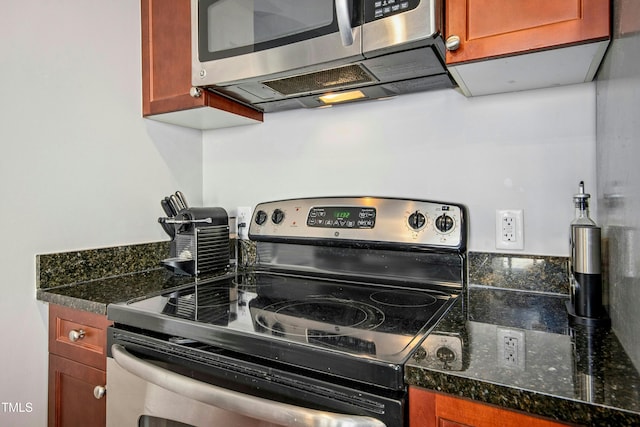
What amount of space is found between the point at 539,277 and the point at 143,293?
1.17 metres

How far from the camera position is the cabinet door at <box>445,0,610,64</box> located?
2.52 ft

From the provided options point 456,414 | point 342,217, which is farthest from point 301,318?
point 342,217

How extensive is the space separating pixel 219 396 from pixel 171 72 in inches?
44.9

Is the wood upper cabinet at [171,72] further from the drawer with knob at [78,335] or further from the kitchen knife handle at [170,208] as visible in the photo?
the drawer with knob at [78,335]

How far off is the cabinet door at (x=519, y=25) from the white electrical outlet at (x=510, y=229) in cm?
49

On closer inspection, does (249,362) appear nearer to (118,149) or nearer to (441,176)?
(441,176)

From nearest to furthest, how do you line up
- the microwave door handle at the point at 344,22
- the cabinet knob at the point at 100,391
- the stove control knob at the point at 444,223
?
the microwave door handle at the point at 344,22
the cabinet knob at the point at 100,391
the stove control knob at the point at 444,223

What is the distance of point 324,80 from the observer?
1.17m

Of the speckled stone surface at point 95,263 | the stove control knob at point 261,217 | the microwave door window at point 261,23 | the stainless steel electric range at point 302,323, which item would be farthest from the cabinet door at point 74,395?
the microwave door window at point 261,23

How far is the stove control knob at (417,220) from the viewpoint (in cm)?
116

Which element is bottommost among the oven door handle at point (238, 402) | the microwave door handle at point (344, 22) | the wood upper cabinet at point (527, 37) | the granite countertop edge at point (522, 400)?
the oven door handle at point (238, 402)

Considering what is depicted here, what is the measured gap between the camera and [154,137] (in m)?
1.52

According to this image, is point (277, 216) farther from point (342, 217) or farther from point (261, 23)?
point (261, 23)

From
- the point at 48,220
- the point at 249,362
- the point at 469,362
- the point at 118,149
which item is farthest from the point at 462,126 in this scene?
the point at 48,220
